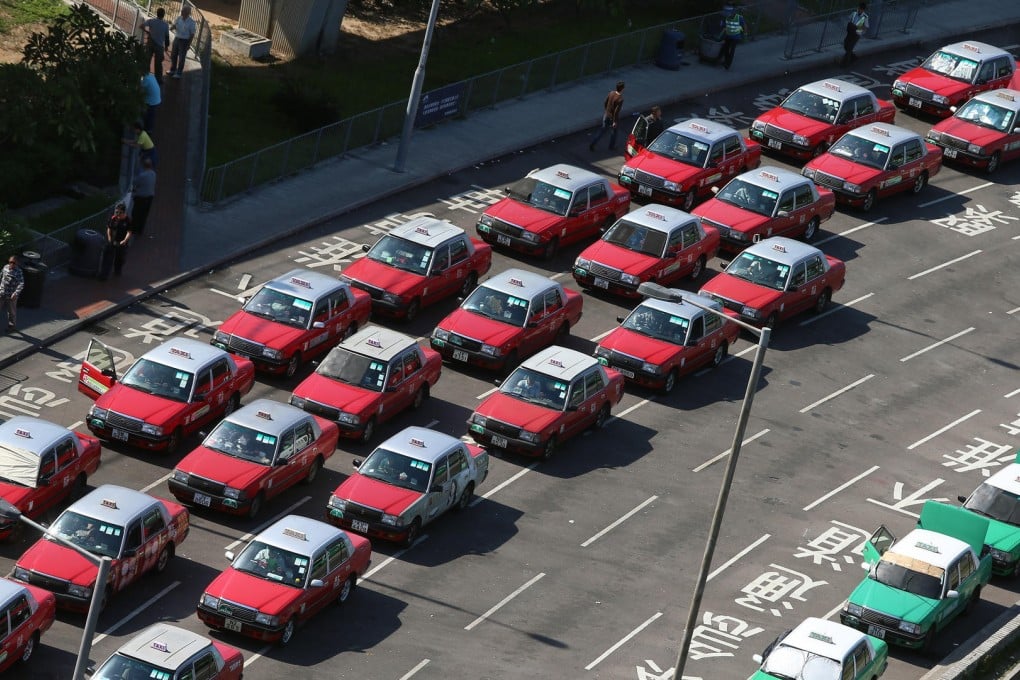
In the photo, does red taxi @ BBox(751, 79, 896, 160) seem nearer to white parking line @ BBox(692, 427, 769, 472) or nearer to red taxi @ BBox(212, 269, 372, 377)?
white parking line @ BBox(692, 427, 769, 472)

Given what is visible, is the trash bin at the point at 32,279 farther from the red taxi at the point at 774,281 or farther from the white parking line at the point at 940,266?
the white parking line at the point at 940,266

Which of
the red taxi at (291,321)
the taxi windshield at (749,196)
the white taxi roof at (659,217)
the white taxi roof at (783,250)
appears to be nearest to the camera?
the red taxi at (291,321)

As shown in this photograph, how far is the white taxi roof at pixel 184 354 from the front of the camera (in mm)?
38625

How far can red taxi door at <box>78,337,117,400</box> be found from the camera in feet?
128

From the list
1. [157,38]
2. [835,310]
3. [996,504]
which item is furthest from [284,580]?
[157,38]

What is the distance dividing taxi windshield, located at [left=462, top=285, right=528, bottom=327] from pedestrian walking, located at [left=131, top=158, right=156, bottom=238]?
8.04 meters

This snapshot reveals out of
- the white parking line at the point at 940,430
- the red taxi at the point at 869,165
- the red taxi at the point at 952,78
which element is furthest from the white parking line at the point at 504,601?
the red taxi at the point at 952,78

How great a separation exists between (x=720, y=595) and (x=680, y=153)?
18444mm

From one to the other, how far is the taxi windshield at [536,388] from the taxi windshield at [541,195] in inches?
342

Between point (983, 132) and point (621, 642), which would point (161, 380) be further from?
point (983, 132)

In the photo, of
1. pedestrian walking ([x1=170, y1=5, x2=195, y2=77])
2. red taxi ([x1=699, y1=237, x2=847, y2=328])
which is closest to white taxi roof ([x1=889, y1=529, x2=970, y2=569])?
red taxi ([x1=699, y1=237, x2=847, y2=328])

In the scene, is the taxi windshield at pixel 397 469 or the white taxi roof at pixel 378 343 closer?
the taxi windshield at pixel 397 469

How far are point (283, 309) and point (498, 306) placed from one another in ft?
15.5

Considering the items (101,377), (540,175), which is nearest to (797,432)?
(540,175)
